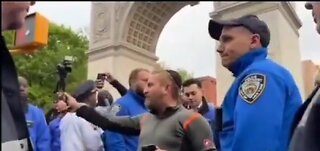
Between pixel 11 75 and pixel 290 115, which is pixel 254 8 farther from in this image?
pixel 11 75

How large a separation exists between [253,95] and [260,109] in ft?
0.25

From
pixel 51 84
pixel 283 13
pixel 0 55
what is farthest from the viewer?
pixel 51 84

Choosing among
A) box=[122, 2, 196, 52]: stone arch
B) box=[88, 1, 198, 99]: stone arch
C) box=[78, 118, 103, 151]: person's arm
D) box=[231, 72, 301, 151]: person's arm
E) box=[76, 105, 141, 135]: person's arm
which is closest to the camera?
box=[231, 72, 301, 151]: person's arm

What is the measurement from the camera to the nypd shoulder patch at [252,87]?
8.90 feet

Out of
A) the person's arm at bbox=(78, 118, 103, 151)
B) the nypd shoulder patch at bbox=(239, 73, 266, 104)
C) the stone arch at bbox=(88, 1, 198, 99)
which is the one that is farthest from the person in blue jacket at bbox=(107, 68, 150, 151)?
the stone arch at bbox=(88, 1, 198, 99)

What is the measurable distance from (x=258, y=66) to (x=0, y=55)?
158 cm

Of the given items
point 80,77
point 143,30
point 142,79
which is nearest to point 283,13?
point 143,30

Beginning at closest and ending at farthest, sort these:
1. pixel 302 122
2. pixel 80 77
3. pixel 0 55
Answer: pixel 0 55
pixel 302 122
pixel 80 77

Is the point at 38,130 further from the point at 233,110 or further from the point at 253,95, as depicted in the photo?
the point at 253,95

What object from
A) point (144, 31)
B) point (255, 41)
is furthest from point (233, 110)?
point (144, 31)

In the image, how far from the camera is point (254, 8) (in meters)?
13.6

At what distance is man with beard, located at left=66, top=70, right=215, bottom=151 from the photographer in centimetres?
312

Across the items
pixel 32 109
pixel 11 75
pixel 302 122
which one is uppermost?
pixel 11 75

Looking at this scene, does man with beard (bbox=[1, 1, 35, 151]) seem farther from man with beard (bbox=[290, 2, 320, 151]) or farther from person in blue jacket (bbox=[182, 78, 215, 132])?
person in blue jacket (bbox=[182, 78, 215, 132])
